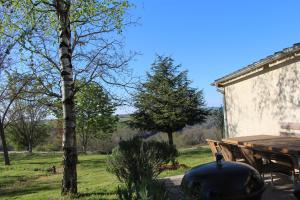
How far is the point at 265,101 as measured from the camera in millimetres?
13438

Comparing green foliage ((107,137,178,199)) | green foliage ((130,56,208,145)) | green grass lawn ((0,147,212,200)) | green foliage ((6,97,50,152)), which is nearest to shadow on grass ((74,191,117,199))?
green grass lawn ((0,147,212,200))

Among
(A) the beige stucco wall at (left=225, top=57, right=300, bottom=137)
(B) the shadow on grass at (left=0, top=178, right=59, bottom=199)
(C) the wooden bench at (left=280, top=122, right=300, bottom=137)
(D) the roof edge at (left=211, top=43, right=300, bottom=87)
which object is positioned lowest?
(B) the shadow on grass at (left=0, top=178, right=59, bottom=199)

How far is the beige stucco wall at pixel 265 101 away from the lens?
11.6 m


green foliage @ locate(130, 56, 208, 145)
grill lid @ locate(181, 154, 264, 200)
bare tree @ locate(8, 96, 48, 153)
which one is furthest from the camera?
bare tree @ locate(8, 96, 48, 153)

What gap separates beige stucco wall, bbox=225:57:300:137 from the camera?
457 inches

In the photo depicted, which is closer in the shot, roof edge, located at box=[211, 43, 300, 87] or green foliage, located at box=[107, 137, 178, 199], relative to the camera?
green foliage, located at box=[107, 137, 178, 199]

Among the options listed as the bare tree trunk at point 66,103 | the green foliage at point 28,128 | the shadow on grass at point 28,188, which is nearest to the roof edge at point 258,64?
the bare tree trunk at point 66,103

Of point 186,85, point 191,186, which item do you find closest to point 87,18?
point 191,186

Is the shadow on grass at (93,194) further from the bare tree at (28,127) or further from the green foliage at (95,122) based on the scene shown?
the bare tree at (28,127)

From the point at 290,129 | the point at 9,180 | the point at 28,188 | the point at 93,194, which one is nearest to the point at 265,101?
the point at 290,129

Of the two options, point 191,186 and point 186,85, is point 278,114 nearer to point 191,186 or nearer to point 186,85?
point 191,186

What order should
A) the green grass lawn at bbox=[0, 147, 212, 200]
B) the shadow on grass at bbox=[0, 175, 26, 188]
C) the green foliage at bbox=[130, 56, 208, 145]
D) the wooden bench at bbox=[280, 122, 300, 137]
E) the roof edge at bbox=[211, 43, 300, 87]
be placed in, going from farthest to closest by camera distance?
the green foliage at bbox=[130, 56, 208, 145] < the shadow on grass at bbox=[0, 175, 26, 188] < the green grass lawn at bbox=[0, 147, 212, 200] < the wooden bench at bbox=[280, 122, 300, 137] < the roof edge at bbox=[211, 43, 300, 87]

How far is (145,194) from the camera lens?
6.02m

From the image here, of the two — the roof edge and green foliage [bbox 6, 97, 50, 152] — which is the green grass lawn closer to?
the roof edge
